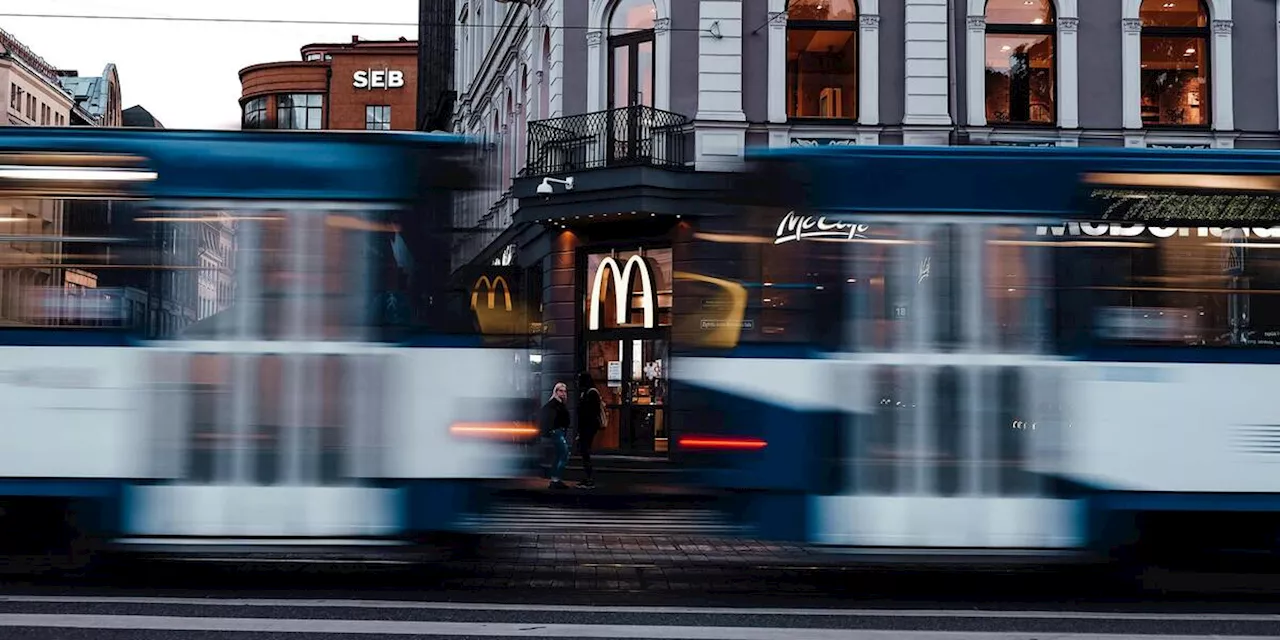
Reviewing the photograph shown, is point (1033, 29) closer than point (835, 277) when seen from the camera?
No

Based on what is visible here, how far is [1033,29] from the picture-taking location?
24547mm

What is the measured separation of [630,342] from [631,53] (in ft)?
17.1

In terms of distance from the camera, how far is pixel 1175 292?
32.7 ft

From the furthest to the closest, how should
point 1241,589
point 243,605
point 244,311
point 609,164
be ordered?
point 609,164 → point 1241,589 → point 244,311 → point 243,605

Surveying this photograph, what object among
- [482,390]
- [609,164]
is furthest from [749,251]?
[609,164]

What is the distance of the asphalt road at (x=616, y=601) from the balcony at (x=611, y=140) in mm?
12015

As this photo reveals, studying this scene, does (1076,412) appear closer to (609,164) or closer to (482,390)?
(482,390)

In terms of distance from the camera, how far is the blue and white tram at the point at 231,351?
989 cm

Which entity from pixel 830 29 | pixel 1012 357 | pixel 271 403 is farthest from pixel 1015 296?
pixel 830 29

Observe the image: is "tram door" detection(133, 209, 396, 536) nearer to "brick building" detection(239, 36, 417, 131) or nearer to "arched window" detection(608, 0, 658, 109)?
"arched window" detection(608, 0, 658, 109)

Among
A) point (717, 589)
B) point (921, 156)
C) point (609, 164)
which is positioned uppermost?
point (609, 164)

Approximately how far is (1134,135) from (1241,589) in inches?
594

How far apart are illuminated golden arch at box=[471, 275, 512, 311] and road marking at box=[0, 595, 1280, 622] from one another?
7.38 ft

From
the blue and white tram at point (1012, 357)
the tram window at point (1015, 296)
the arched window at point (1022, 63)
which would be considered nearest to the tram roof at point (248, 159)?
the blue and white tram at point (1012, 357)
